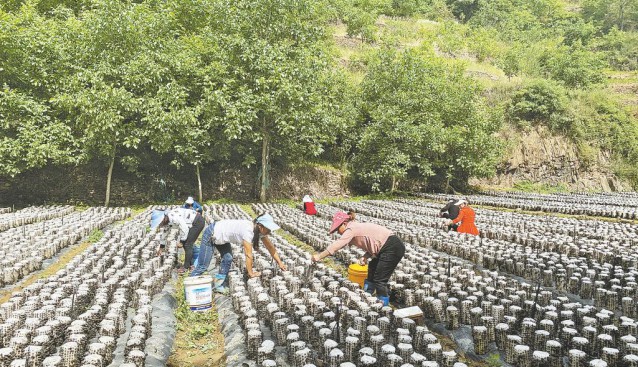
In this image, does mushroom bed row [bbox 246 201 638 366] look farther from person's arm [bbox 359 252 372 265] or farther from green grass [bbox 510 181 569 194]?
green grass [bbox 510 181 569 194]

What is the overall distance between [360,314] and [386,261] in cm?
84

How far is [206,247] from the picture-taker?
6.18 meters

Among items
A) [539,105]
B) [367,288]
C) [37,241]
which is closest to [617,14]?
[539,105]

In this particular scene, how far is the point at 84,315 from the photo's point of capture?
4.27 m

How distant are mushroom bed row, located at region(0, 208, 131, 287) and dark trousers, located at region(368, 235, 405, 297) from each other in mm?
5336

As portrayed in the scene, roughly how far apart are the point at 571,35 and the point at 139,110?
55.9 meters

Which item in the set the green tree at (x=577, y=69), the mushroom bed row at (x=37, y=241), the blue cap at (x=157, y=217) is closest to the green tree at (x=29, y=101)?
the mushroom bed row at (x=37, y=241)

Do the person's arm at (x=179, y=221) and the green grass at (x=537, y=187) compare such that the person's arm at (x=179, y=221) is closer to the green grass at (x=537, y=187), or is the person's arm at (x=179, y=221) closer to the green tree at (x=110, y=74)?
the green tree at (x=110, y=74)

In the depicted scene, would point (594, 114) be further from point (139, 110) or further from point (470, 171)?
point (139, 110)

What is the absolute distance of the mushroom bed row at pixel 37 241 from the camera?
6547 millimetres

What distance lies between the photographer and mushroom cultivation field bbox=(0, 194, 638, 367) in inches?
142

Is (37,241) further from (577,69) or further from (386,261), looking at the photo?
(577,69)

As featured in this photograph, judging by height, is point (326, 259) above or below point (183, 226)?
below

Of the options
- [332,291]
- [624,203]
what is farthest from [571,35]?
[332,291]
